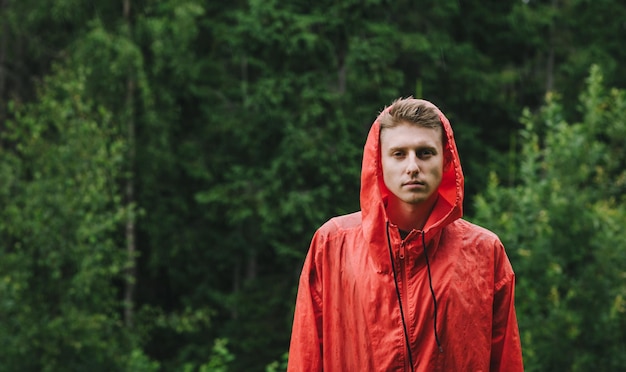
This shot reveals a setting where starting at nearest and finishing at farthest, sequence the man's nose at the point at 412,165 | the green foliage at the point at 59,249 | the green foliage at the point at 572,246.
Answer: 1. the man's nose at the point at 412,165
2. the green foliage at the point at 572,246
3. the green foliage at the point at 59,249

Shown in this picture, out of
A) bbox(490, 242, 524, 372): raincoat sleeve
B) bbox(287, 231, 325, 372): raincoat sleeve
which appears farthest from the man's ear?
bbox(287, 231, 325, 372): raincoat sleeve

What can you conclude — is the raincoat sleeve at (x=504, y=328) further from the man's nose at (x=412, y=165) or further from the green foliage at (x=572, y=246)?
the green foliage at (x=572, y=246)

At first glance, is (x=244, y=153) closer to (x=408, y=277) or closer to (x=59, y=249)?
(x=59, y=249)

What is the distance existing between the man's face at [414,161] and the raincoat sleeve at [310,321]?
275 millimetres

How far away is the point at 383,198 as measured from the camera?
2.20 metres

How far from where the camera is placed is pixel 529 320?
6824 mm

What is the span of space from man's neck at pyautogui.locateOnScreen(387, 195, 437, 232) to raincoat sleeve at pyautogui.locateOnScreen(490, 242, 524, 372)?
0.72 ft

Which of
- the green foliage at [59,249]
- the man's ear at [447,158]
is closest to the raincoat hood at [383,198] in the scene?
the man's ear at [447,158]

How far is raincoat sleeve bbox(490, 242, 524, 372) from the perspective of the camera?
2150mm

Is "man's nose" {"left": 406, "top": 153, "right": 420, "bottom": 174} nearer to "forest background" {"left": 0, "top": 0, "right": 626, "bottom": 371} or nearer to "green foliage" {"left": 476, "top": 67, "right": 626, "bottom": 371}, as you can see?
"green foliage" {"left": 476, "top": 67, "right": 626, "bottom": 371}

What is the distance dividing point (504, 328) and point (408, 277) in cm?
31

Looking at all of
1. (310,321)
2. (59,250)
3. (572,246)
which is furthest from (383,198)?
(59,250)

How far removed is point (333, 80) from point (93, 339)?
21.3ft

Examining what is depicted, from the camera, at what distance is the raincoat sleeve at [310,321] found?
85.3 inches
